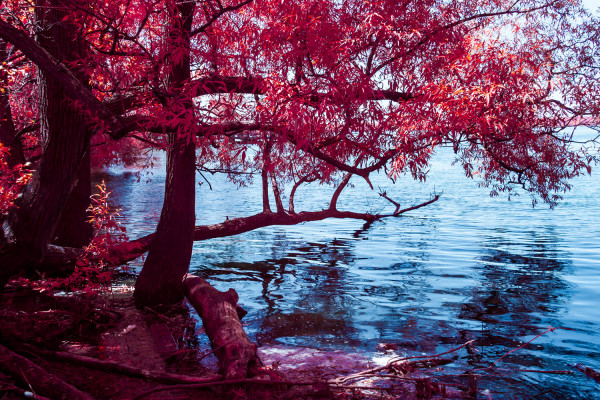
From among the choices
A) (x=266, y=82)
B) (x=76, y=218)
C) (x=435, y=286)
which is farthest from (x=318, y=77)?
(x=435, y=286)

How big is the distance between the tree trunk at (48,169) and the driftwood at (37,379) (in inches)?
74.8

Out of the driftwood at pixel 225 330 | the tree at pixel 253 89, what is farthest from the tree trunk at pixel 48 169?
the driftwood at pixel 225 330

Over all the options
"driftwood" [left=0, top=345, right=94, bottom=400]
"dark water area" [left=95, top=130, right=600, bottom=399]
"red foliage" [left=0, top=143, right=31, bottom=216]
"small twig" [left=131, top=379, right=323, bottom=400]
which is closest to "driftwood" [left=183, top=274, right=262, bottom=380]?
"small twig" [left=131, top=379, right=323, bottom=400]

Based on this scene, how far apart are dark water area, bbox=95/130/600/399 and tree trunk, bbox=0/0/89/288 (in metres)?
2.72

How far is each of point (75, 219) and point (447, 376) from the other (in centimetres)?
755

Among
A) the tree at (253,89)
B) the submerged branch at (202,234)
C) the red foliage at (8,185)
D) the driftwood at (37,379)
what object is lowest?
the driftwood at (37,379)

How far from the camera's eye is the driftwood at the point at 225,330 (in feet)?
16.9

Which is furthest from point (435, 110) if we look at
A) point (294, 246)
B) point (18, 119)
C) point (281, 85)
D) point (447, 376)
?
point (294, 246)

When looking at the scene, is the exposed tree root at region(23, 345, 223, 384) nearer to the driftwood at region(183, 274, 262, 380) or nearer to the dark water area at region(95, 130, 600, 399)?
the driftwood at region(183, 274, 262, 380)

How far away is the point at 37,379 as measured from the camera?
14.2ft

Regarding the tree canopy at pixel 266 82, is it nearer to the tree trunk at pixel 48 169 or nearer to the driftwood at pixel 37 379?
the tree trunk at pixel 48 169

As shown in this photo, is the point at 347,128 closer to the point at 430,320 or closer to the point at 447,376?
the point at 447,376

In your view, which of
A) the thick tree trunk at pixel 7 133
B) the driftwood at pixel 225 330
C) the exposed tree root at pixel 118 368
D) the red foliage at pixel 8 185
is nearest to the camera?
the exposed tree root at pixel 118 368

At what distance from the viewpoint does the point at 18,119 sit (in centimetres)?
1136
